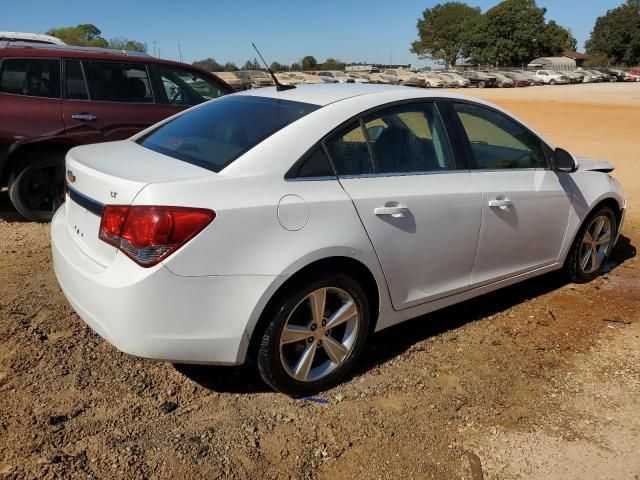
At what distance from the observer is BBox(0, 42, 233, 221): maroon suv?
5.91 metres

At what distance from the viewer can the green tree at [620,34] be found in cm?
9462

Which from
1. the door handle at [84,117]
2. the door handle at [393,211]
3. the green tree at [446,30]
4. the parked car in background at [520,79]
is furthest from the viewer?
the green tree at [446,30]

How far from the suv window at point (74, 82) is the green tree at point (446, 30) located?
10208 centimetres

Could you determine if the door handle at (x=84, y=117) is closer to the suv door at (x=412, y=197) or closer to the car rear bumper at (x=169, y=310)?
the car rear bumper at (x=169, y=310)

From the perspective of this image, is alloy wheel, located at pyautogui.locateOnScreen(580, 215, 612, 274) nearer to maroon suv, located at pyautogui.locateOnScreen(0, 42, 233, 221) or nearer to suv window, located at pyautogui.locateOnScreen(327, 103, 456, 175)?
suv window, located at pyautogui.locateOnScreen(327, 103, 456, 175)

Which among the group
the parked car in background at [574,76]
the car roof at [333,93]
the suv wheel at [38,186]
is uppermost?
the parked car in background at [574,76]

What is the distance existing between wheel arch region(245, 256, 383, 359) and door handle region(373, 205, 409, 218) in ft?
0.98

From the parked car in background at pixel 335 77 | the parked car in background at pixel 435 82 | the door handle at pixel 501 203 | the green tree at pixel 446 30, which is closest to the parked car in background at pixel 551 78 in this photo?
the parked car in background at pixel 435 82

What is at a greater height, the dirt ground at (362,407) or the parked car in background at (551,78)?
the parked car in background at (551,78)

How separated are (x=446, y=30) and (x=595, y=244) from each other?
4295 inches

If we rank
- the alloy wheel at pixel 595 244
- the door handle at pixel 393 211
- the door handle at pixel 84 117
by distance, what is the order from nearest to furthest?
the door handle at pixel 393 211 → the alloy wheel at pixel 595 244 → the door handle at pixel 84 117

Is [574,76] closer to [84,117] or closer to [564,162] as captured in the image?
[84,117]

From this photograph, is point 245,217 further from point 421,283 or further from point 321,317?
point 421,283

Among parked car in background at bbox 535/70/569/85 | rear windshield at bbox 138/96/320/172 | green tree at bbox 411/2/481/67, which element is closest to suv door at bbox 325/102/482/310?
rear windshield at bbox 138/96/320/172
